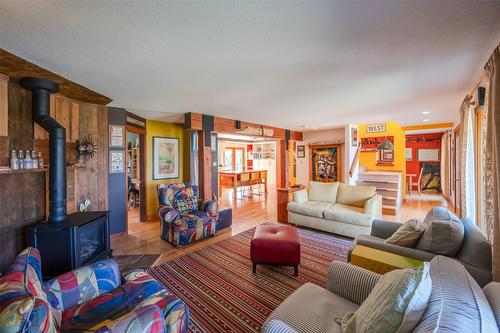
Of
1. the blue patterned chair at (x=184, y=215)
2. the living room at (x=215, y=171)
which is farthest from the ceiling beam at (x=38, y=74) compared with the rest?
the blue patterned chair at (x=184, y=215)

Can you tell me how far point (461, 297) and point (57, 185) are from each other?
3.48 meters

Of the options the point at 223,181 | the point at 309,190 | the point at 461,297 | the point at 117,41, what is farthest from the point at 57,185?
the point at 223,181

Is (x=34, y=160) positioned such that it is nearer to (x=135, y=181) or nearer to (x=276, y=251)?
(x=276, y=251)

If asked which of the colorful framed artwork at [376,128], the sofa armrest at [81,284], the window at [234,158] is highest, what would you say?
the colorful framed artwork at [376,128]

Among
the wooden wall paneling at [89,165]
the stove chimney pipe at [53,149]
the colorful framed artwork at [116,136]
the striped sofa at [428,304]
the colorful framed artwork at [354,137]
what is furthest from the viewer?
the colorful framed artwork at [354,137]

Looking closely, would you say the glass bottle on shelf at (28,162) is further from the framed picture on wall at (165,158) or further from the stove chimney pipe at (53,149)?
the framed picture on wall at (165,158)

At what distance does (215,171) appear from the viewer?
4.83 metres

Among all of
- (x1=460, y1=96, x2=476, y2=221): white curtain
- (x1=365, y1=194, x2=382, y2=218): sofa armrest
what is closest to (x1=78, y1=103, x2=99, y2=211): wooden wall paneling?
(x1=365, y1=194, x2=382, y2=218): sofa armrest

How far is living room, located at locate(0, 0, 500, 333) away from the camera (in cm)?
126

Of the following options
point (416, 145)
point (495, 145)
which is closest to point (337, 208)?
point (495, 145)

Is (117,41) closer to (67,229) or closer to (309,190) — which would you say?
(67,229)

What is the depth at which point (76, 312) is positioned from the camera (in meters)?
1.37

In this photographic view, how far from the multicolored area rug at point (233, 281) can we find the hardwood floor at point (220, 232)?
0.34 m

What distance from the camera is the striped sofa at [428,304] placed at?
0.76m
